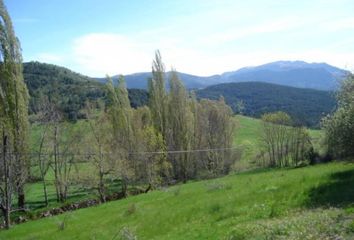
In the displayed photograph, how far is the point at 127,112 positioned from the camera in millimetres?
63531

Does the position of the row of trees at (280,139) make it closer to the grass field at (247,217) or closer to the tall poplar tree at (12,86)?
the tall poplar tree at (12,86)

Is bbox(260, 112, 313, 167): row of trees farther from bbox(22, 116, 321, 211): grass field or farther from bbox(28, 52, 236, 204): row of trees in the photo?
bbox(28, 52, 236, 204): row of trees

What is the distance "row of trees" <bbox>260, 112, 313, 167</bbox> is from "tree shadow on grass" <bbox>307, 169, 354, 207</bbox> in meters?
55.7

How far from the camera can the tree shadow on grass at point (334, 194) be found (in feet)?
59.0

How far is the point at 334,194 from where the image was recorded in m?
19.6

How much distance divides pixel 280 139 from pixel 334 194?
212ft

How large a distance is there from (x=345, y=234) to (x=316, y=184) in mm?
11852

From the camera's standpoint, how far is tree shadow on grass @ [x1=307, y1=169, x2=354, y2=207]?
59.0ft

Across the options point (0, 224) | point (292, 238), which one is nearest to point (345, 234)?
point (292, 238)

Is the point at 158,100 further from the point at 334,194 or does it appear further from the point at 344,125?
the point at 334,194

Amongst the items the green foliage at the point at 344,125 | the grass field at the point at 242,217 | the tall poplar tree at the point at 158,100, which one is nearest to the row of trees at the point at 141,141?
the tall poplar tree at the point at 158,100

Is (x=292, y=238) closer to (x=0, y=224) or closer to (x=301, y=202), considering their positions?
(x=301, y=202)

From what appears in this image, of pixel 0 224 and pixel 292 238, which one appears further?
pixel 0 224

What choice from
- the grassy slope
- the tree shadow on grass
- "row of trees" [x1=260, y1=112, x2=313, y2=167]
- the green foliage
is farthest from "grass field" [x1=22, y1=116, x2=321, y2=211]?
the tree shadow on grass
